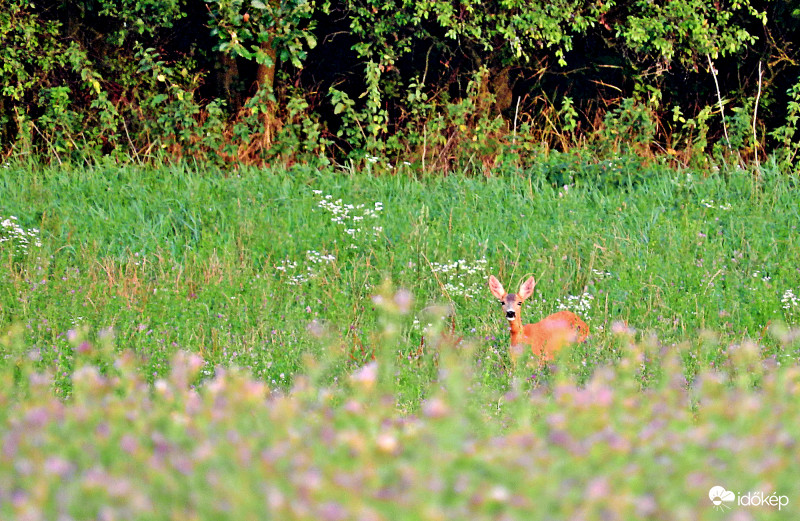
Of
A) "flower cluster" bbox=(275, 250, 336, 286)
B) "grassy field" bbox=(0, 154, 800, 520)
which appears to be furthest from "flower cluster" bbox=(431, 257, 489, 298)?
"flower cluster" bbox=(275, 250, 336, 286)

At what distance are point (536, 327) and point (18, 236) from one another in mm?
4266

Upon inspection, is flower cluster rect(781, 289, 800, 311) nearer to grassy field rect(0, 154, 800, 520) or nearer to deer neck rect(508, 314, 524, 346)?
grassy field rect(0, 154, 800, 520)

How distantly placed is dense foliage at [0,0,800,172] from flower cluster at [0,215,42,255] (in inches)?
123

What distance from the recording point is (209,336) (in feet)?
20.1

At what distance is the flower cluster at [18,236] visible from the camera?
7637 millimetres

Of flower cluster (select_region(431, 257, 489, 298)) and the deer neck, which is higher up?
the deer neck

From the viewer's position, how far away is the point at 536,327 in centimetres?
600

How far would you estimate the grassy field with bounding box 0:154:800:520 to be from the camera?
209cm

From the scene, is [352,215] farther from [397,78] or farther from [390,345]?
[397,78]

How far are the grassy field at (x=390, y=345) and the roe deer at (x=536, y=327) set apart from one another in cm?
11

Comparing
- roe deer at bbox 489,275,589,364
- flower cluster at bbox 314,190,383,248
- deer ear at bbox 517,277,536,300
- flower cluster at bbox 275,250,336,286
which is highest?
deer ear at bbox 517,277,536,300

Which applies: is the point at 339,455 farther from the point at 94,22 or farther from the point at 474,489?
the point at 94,22

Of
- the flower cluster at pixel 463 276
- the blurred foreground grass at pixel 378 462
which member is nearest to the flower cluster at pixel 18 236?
the flower cluster at pixel 463 276

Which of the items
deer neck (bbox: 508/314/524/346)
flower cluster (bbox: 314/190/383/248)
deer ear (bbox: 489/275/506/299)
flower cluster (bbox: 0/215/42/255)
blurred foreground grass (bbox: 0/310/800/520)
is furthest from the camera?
flower cluster (bbox: 314/190/383/248)
